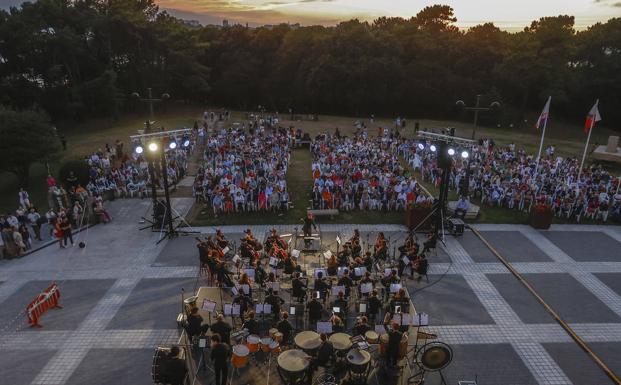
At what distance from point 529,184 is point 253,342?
18197mm

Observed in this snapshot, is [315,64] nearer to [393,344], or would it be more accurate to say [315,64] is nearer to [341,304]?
[341,304]

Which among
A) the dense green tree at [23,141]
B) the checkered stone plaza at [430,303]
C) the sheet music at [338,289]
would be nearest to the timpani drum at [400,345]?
the checkered stone plaza at [430,303]

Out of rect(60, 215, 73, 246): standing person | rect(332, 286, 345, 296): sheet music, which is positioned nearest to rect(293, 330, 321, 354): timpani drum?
rect(332, 286, 345, 296): sheet music

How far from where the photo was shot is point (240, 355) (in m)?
9.22

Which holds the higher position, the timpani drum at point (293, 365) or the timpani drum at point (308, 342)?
the timpani drum at point (308, 342)

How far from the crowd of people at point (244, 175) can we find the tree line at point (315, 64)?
2059cm

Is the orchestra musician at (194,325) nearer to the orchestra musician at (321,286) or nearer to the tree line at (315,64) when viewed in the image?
the orchestra musician at (321,286)

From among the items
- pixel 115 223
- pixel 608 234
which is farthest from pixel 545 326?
pixel 115 223

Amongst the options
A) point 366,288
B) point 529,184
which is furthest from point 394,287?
point 529,184

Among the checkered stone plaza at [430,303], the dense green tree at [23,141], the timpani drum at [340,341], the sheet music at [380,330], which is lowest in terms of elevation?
the checkered stone plaza at [430,303]

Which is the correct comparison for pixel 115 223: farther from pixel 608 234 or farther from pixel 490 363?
pixel 608 234

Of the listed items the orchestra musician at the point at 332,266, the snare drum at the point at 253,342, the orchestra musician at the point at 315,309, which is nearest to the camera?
the snare drum at the point at 253,342

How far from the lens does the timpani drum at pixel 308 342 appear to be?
9289 millimetres

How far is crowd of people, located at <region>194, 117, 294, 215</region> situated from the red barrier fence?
825 centimetres
